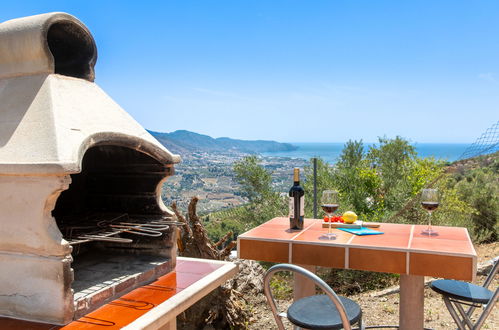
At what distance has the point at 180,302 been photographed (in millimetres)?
2174

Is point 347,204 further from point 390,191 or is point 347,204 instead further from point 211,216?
point 211,216

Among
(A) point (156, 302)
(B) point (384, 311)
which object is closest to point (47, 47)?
(A) point (156, 302)

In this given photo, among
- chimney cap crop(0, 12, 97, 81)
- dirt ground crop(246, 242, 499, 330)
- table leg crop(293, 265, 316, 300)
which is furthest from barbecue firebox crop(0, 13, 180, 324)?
dirt ground crop(246, 242, 499, 330)

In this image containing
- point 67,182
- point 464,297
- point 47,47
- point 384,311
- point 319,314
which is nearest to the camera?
point 67,182

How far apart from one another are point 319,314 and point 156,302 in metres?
0.86

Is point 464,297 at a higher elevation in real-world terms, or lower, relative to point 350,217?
lower

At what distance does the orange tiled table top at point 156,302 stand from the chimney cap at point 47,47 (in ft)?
4.51

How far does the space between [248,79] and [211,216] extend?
18039mm

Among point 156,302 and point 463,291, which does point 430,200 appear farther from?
point 156,302

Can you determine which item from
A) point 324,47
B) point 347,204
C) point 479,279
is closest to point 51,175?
point 479,279

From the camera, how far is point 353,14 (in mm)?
12492

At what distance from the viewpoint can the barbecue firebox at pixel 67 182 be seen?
73.9 inches

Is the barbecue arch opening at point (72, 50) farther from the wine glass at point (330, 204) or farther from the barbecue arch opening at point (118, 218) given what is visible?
the wine glass at point (330, 204)

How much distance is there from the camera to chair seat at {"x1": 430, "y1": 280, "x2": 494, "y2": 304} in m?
2.45
